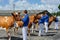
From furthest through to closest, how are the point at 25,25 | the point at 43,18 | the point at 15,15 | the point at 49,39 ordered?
the point at 43,18 < the point at 49,39 < the point at 15,15 < the point at 25,25

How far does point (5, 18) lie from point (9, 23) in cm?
94

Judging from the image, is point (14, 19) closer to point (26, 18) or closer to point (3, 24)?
point (3, 24)

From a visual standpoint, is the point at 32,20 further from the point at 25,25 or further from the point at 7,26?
the point at 25,25

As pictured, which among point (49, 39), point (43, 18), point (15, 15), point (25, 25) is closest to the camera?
point (25, 25)

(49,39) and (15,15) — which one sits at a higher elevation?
(15,15)

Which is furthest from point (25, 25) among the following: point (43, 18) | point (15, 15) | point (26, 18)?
point (43, 18)

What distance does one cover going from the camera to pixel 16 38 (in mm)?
20578

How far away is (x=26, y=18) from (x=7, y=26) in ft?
11.7

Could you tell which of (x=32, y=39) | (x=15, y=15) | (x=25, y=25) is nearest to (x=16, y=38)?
(x=32, y=39)

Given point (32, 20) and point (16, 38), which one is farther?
point (32, 20)

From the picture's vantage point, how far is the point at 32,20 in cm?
2270

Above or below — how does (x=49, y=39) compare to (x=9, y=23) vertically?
below

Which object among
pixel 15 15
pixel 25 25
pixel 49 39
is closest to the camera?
pixel 25 25

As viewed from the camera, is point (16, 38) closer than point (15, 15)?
No
